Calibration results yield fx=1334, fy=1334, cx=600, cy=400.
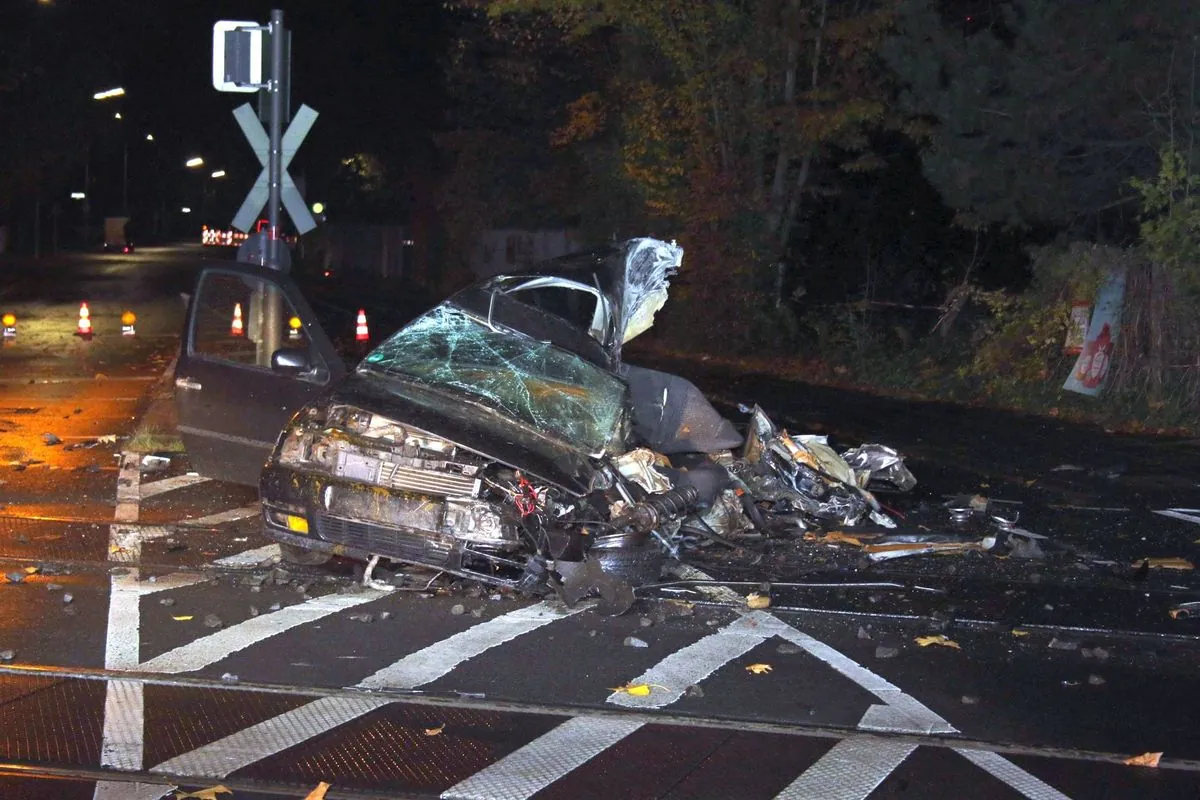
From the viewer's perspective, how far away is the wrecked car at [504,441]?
7.18m

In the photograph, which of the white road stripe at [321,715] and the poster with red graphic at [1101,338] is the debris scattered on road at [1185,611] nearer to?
the white road stripe at [321,715]

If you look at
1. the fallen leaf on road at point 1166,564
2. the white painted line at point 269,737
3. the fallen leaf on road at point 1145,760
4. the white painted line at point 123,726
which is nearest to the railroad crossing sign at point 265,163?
the white painted line at point 123,726

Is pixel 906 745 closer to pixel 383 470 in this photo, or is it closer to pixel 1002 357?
pixel 383 470

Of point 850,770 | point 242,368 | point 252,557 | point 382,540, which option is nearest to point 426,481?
point 382,540

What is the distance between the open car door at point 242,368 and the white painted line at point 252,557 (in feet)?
2.94

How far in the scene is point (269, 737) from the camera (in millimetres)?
5316

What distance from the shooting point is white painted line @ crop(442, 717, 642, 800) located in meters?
4.85

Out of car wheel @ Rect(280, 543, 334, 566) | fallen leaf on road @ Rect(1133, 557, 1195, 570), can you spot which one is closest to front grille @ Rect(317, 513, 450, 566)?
car wheel @ Rect(280, 543, 334, 566)

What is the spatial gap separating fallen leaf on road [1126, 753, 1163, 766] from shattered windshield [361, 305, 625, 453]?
344 cm

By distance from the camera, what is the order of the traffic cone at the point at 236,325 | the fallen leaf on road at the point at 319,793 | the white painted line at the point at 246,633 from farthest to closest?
the traffic cone at the point at 236,325
the white painted line at the point at 246,633
the fallen leaf on road at the point at 319,793

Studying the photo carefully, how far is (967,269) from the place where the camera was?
70.8 ft

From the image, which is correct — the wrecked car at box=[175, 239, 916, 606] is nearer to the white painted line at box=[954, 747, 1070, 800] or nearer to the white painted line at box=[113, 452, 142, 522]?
the white painted line at box=[113, 452, 142, 522]

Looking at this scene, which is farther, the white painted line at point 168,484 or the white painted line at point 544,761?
the white painted line at point 168,484

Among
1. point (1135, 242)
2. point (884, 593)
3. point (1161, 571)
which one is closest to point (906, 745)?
point (884, 593)
